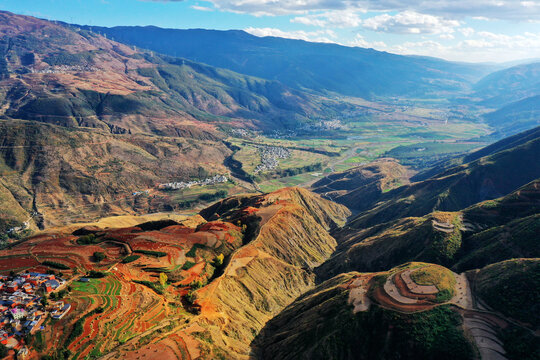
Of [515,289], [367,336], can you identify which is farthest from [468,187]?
[367,336]

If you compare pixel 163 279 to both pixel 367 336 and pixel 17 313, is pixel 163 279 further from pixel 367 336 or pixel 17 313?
pixel 367 336

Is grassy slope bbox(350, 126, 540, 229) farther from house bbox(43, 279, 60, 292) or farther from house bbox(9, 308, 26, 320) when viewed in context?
house bbox(9, 308, 26, 320)

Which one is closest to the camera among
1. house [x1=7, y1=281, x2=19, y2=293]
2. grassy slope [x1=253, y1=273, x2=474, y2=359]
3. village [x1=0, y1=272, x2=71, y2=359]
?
village [x1=0, y1=272, x2=71, y2=359]

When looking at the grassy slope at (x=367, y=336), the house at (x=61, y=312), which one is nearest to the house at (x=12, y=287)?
the house at (x=61, y=312)

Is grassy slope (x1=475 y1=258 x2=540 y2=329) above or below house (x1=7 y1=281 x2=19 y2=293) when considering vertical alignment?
above

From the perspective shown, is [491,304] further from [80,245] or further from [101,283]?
[80,245]

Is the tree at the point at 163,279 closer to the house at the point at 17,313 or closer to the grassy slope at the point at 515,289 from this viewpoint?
the house at the point at 17,313

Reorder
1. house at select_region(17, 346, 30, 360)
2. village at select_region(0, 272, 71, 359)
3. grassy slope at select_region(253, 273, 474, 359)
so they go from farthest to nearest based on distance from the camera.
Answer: grassy slope at select_region(253, 273, 474, 359)
village at select_region(0, 272, 71, 359)
house at select_region(17, 346, 30, 360)

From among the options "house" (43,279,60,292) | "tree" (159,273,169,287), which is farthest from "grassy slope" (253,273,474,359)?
"house" (43,279,60,292)
